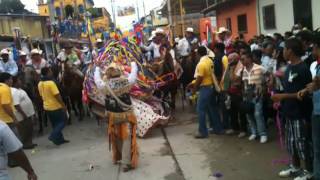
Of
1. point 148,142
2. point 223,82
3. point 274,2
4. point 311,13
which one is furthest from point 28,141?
point 274,2

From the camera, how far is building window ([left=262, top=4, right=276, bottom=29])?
18.2 meters

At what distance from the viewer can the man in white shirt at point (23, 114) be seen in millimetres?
9500

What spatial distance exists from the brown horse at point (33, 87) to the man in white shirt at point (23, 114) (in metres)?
1.76

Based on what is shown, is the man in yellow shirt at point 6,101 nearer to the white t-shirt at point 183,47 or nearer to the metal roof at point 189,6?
the white t-shirt at point 183,47

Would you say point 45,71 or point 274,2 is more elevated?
point 274,2

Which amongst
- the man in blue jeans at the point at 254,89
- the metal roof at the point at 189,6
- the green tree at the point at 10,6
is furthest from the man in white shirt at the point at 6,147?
the green tree at the point at 10,6

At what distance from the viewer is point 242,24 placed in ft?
74.8

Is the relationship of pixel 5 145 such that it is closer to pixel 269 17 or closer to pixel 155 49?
pixel 155 49

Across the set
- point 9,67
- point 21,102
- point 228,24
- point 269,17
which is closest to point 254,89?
point 21,102

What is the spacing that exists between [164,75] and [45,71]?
11.4ft

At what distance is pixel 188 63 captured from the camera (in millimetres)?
13156

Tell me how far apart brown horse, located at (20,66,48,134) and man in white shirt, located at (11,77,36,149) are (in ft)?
5.76

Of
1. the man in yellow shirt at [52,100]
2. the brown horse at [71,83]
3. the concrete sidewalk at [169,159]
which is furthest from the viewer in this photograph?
the brown horse at [71,83]

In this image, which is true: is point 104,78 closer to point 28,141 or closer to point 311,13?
point 28,141
